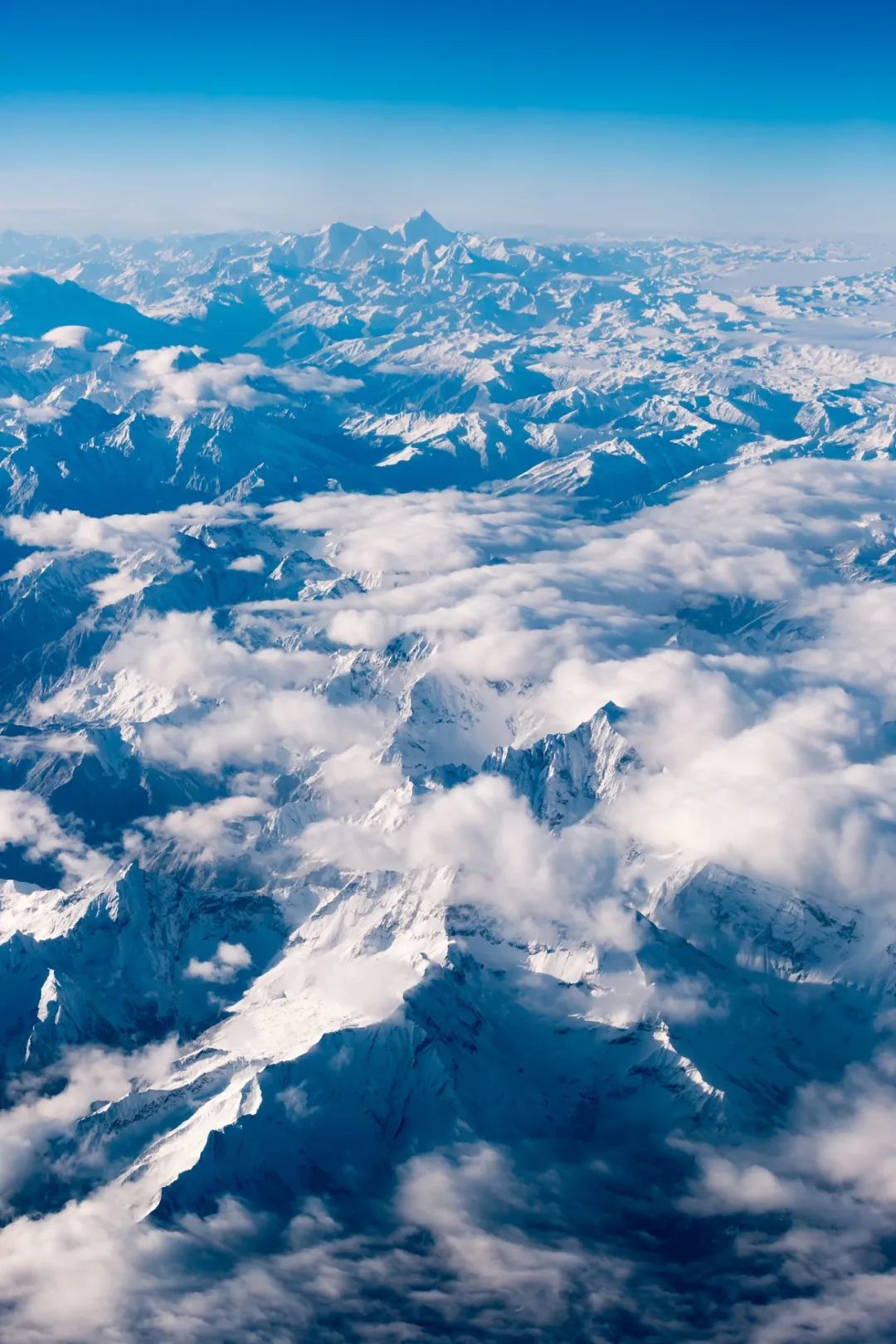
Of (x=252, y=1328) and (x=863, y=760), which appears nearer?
(x=252, y=1328)

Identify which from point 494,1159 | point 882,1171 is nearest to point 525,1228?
point 494,1159

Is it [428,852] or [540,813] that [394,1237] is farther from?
[540,813]

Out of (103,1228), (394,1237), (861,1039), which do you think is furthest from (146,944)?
(861,1039)

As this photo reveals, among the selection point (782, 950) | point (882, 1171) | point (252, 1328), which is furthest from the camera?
point (782, 950)

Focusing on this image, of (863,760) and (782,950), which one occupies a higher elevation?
(863,760)

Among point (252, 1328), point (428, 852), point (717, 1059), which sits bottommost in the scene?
point (252, 1328)

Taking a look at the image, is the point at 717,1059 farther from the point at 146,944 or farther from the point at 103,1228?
the point at 146,944

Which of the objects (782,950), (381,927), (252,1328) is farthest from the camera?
(381,927)

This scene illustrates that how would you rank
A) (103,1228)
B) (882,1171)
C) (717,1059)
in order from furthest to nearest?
(717,1059) < (882,1171) < (103,1228)

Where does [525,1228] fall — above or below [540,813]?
below
